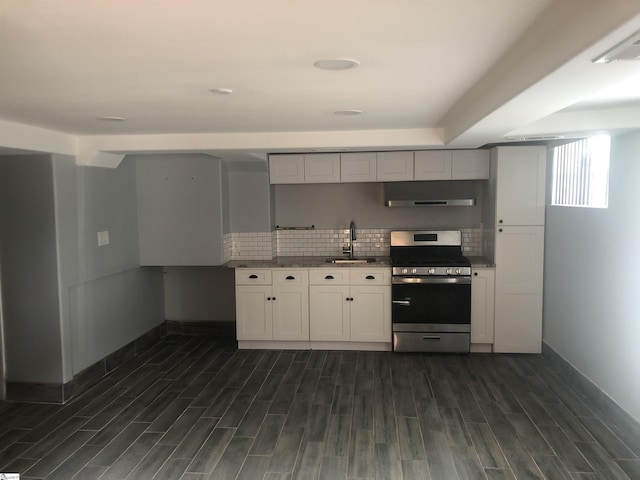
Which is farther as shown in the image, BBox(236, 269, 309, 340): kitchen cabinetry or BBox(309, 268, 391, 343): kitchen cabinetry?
BBox(236, 269, 309, 340): kitchen cabinetry

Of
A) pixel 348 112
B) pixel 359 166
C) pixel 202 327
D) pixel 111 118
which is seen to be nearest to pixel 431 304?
pixel 359 166

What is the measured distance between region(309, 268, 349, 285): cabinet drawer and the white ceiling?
6.24 ft

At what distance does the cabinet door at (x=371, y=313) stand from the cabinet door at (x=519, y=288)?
3.66 feet

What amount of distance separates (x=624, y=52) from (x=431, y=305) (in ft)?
12.4

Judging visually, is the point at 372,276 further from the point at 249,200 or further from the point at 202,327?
the point at 202,327

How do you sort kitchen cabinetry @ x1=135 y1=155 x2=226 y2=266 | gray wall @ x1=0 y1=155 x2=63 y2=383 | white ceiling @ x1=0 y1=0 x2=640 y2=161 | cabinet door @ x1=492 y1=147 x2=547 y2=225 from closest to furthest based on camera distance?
Result: white ceiling @ x1=0 y1=0 x2=640 y2=161 → gray wall @ x1=0 y1=155 x2=63 y2=383 → cabinet door @ x1=492 y1=147 x2=547 y2=225 → kitchen cabinetry @ x1=135 y1=155 x2=226 y2=266

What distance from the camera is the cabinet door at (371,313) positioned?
5.25 m

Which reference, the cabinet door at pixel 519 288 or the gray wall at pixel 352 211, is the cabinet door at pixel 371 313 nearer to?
the gray wall at pixel 352 211

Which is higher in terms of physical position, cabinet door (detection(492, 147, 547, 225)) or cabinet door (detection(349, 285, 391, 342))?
cabinet door (detection(492, 147, 547, 225))

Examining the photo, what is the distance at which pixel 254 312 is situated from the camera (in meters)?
5.42

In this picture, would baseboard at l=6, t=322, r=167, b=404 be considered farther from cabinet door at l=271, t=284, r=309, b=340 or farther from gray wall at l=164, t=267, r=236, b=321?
cabinet door at l=271, t=284, r=309, b=340

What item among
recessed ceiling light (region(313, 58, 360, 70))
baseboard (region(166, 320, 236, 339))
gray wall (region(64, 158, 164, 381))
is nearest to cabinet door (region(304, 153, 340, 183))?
gray wall (region(64, 158, 164, 381))

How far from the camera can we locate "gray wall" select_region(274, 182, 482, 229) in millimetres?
5766

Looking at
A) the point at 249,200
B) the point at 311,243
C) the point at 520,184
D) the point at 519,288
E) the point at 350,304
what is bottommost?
the point at 350,304
